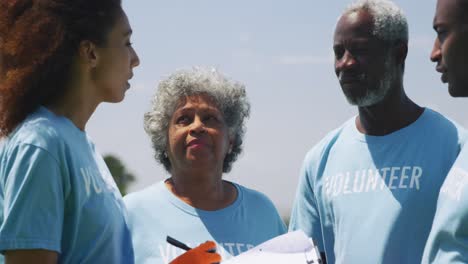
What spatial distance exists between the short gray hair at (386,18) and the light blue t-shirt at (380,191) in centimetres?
51

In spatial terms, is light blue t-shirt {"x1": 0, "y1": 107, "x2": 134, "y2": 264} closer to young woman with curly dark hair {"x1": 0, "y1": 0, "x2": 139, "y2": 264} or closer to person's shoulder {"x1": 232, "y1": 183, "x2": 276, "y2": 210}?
young woman with curly dark hair {"x1": 0, "y1": 0, "x2": 139, "y2": 264}

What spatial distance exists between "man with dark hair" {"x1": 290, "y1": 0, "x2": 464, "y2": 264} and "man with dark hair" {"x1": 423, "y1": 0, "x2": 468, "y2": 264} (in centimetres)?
66

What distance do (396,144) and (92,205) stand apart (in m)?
2.02

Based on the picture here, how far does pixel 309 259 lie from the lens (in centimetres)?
288

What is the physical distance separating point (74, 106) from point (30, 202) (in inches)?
18.1

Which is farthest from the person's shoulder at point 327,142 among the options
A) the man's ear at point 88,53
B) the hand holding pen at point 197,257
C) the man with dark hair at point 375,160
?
the man's ear at point 88,53

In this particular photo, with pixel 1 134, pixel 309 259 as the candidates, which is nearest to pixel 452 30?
pixel 309 259

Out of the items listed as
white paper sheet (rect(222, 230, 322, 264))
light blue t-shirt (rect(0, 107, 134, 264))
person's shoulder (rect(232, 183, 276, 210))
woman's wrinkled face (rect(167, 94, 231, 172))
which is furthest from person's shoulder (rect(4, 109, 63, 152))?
person's shoulder (rect(232, 183, 276, 210))

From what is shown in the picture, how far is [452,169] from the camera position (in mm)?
3076

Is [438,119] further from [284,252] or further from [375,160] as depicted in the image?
[284,252]

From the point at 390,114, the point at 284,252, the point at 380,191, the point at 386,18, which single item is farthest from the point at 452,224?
the point at 386,18

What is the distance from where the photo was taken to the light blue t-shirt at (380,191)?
374 cm

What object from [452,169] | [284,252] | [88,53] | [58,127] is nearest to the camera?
[58,127]

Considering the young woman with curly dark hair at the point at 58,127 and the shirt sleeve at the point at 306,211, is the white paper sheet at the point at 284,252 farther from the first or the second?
the shirt sleeve at the point at 306,211
